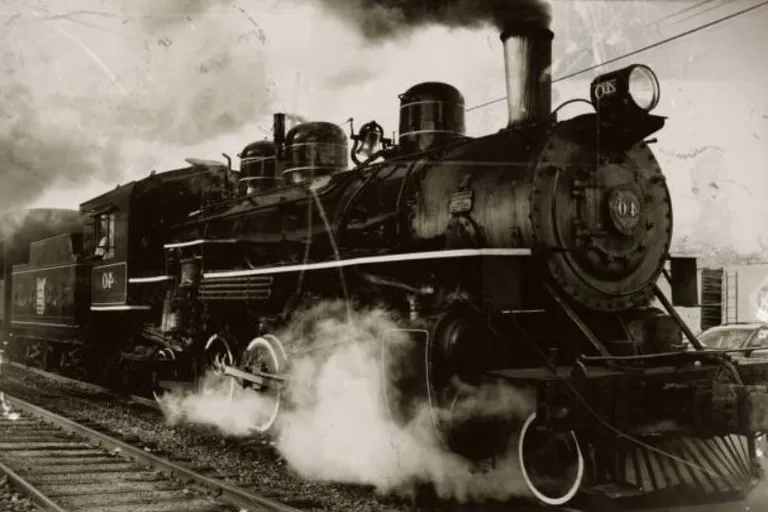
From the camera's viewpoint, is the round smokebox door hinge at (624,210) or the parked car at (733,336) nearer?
the round smokebox door hinge at (624,210)

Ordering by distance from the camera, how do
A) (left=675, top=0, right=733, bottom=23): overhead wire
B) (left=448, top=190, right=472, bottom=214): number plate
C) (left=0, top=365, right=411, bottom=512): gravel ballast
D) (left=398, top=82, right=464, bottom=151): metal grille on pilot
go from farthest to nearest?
(left=675, top=0, right=733, bottom=23): overhead wire, (left=398, top=82, right=464, bottom=151): metal grille on pilot, (left=448, top=190, right=472, bottom=214): number plate, (left=0, top=365, right=411, bottom=512): gravel ballast

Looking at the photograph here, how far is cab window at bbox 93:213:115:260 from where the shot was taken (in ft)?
33.2

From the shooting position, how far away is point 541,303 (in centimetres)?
502

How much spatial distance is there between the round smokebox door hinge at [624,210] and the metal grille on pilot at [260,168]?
5074 mm

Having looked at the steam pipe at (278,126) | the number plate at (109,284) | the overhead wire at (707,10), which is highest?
the overhead wire at (707,10)

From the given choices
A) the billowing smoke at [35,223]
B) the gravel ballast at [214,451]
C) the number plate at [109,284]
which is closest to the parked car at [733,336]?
the gravel ballast at [214,451]

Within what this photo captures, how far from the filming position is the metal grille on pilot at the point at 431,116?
6250 mm

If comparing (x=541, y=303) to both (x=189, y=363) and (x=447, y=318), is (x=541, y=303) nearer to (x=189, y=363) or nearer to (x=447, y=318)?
(x=447, y=318)

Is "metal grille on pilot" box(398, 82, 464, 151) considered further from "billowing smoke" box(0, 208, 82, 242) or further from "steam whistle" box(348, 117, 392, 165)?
"billowing smoke" box(0, 208, 82, 242)

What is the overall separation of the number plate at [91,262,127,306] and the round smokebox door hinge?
6444 mm

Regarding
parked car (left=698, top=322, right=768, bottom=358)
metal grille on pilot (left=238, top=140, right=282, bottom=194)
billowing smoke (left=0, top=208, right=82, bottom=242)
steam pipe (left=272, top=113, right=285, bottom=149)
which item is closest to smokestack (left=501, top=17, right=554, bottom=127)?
metal grille on pilot (left=238, top=140, right=282, bottom=194)

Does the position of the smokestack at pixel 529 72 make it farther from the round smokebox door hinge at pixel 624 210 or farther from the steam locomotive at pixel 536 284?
the round smokebox door hinge at pixel 624 210

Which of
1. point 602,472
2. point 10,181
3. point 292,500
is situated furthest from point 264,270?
point 10,181

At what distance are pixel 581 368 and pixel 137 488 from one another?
3.14 m
